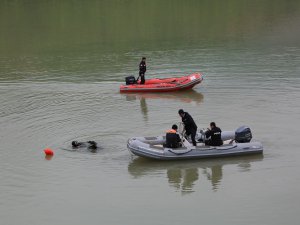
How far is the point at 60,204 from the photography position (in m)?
14.8

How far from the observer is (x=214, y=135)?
17.0 m

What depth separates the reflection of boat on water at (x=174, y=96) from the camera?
81.7ft

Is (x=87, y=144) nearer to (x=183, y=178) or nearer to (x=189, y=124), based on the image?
(x=189, y=124)

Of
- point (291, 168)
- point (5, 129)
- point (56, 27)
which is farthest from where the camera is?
point (56, 27)

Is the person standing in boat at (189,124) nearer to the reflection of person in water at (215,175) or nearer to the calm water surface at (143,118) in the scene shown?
the calm water surface at (143,118)

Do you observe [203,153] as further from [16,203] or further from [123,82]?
[123,82]

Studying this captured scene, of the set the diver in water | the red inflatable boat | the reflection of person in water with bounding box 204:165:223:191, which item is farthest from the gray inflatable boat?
the red inflatable boat

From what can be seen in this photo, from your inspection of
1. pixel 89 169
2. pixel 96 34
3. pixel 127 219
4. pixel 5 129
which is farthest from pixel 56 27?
pixel 127 219

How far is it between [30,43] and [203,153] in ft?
88.8

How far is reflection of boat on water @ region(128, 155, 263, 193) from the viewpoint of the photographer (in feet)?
52.9

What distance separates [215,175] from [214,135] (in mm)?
1356

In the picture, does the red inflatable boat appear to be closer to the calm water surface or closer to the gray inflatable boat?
the calm water surface

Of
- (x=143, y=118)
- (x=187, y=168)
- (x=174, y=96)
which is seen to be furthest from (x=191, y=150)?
(x=174, y=96)

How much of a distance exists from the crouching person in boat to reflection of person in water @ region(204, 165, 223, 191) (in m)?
1.21
